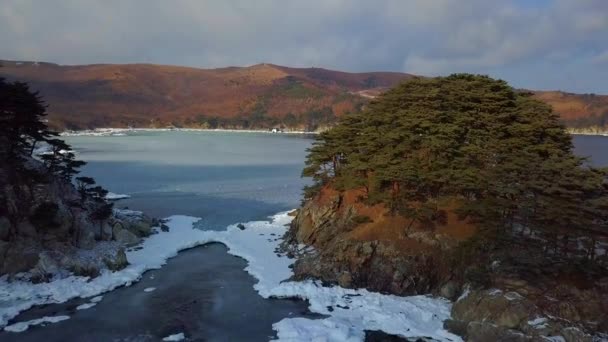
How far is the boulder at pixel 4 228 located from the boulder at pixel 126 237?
499 cm

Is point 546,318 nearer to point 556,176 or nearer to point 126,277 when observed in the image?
point 556,176

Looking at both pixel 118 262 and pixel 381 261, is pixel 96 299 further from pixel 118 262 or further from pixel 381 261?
pixel 381 261

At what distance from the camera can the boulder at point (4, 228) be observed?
17.2 metres

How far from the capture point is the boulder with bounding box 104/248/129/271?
18.2 m

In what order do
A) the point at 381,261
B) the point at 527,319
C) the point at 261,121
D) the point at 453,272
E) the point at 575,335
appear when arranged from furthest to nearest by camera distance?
the point at 261,121, the point at 381,261, the point at 453,272, the point at 527,319, the point at 575,335

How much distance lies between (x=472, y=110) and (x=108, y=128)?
149704 millimetres

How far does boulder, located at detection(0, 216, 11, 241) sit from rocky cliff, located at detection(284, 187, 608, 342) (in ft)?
36.9

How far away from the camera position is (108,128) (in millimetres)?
150375

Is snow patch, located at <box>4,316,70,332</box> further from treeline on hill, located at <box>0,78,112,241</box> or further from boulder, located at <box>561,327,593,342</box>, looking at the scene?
boulder, located at <box>561,327,593,342</box>

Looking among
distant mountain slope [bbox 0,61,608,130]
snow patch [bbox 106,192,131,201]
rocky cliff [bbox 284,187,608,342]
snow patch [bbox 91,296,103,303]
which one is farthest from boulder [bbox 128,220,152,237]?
distant mountain slope [bbox 0,61,608,130]

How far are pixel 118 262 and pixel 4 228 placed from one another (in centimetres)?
434

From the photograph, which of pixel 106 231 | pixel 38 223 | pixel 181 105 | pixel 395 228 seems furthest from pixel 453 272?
pixel 181 105

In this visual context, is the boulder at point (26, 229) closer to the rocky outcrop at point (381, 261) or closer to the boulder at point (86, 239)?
the boulder at point (86, 239)

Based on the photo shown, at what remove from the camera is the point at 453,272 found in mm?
16125
